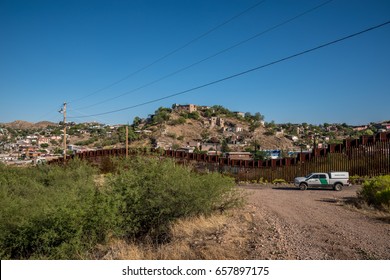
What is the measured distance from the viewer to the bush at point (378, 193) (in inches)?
540

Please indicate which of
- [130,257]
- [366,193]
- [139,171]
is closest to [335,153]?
[366,193]

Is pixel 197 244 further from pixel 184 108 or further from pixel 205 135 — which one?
pixel 184 108

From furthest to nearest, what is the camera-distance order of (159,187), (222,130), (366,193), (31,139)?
(222,130)
(31,139)
(366,193)
(159,187)

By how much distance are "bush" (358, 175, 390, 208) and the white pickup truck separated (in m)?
7.58

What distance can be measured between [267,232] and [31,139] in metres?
135

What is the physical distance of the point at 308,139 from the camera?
132m

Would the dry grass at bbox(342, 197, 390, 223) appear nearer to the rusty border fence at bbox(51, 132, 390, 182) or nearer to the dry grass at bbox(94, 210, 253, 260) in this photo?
the dry grass at bbox(94, 210, 253, 260)

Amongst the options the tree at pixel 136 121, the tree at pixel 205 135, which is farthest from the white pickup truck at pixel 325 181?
the tree at pixel 136 121

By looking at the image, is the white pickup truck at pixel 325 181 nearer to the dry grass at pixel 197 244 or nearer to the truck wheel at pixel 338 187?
the truck wheel at pixel 338 187

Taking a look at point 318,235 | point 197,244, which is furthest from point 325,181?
point 197,244

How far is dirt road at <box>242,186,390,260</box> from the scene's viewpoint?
7.32 metres

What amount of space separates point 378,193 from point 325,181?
10.3 meters
